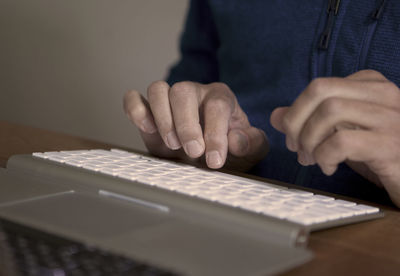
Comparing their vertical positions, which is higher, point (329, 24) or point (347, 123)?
point (329, 24)

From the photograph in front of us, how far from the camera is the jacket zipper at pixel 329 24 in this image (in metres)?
0.82

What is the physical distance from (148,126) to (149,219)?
363 mm

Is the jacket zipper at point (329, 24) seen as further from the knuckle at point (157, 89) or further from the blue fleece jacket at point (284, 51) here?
the knuckle at point (157, 89)

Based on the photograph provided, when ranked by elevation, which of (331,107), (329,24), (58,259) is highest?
(329,24)

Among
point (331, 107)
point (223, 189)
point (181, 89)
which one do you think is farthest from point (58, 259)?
point (181, 89)

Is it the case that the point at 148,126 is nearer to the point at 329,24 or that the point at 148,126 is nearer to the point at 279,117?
the point at 279,117

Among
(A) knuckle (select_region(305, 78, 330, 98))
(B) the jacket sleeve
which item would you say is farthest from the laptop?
(B) the jacket sleeve

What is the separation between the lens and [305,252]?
0.34 m

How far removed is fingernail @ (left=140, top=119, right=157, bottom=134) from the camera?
0.75 meters

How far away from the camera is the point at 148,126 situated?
752 mm

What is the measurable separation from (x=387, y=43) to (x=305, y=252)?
0.53 meters

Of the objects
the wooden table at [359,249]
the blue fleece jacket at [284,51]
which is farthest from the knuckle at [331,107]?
the blue fleece jacket at [284,51]

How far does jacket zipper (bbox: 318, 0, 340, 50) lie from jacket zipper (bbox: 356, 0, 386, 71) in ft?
0.22

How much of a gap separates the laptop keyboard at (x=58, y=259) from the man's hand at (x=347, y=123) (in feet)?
0.83
